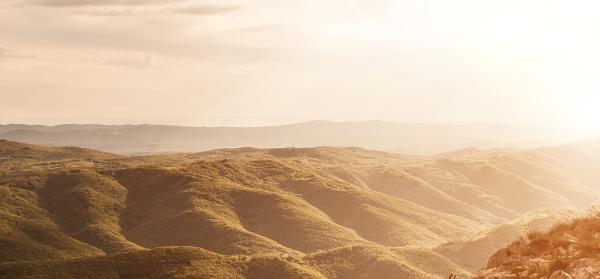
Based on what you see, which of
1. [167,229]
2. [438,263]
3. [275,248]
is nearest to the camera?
[438,263]

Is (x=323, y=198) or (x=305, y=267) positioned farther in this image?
(x=323, y=198)

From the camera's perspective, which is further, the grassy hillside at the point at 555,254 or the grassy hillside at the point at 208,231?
the grassy hillside at the point at 208,231

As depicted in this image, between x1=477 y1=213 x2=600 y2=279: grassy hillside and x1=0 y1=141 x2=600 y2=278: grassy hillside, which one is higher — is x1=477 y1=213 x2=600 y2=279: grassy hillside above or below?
above

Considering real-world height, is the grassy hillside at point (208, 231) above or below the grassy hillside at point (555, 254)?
below

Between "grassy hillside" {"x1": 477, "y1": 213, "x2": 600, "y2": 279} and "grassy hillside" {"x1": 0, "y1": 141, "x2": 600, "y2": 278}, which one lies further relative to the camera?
"grassy hillside" {"x1": 0, "y1": 141, "x2": 600, "y2": 278}

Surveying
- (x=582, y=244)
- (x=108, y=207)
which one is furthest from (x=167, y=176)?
(x=582, y=244)

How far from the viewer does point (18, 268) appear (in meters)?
91.1

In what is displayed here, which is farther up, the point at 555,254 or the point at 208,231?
the point at 555,254

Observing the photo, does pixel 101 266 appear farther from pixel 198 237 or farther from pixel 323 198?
pixel 323 198

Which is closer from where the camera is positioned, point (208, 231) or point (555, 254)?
point (555, 254)

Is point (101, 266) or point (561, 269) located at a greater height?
point (561, 269)

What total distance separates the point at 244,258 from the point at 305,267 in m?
12.0

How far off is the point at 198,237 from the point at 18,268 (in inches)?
2182

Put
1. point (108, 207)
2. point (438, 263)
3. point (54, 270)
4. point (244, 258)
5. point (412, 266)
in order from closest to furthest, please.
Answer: point (54, 270), point (244, 258), point (412, 266), point (438, 263), point (108, 207)
